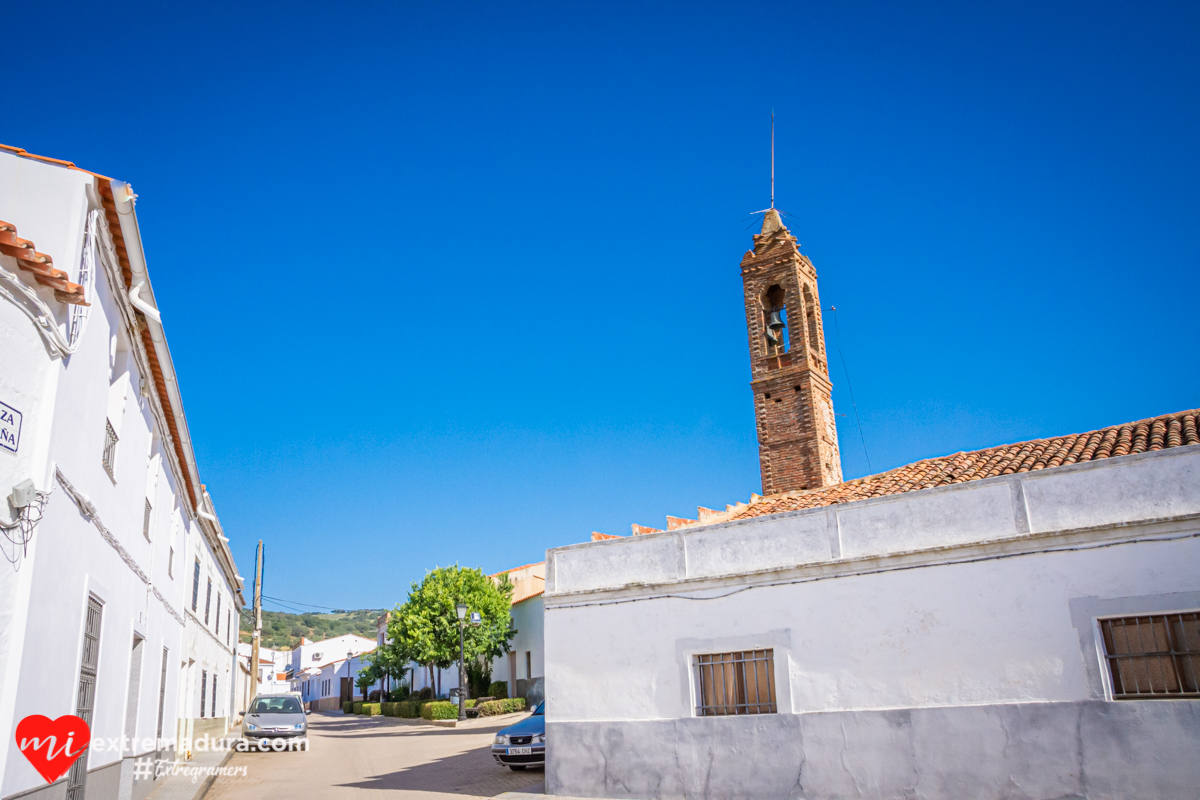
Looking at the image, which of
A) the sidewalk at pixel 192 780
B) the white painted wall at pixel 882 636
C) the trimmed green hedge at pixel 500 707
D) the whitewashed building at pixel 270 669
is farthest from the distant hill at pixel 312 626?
the white painted wall at pixel 882 636

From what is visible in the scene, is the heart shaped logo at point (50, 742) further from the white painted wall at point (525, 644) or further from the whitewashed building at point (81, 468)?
the white painted wall at point (525, 644)

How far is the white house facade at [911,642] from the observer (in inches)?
383

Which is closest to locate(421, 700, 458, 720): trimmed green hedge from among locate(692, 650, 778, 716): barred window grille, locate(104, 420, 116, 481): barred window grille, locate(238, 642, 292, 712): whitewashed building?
locate(238, 642, 292, 712): whitewashed building

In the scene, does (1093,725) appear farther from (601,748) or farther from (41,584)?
(41,584)

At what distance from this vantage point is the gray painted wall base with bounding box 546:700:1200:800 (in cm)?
940

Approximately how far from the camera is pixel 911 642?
11.0 m

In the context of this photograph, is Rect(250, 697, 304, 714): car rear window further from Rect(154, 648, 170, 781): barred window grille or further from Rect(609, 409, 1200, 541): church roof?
Rect(609, 409, 1200, 541): church roof

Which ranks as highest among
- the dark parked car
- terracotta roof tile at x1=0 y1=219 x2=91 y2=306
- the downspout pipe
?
the downspout pipe

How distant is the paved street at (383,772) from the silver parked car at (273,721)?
49cm

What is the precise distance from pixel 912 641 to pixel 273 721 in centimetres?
1704

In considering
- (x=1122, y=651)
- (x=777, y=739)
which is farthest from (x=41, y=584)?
(x=1122, y=651)

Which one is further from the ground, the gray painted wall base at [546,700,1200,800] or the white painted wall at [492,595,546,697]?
the white painted wall at [492,595,546,697]

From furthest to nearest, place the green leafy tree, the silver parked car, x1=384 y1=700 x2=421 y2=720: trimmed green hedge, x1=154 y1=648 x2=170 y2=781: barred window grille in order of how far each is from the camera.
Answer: x1=384 y1=700 x2=421 y2=720: trimmed green hedge < the green leafy tree < the silver parked car < x1=154 y1=648 x2=170 y2=781: barred window grille

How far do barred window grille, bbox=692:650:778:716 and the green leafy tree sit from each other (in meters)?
21.2
